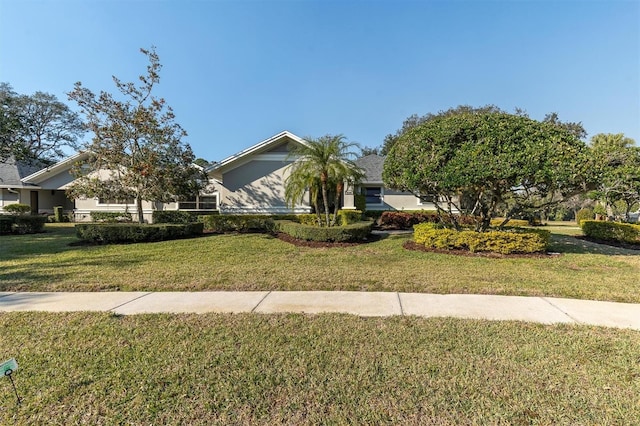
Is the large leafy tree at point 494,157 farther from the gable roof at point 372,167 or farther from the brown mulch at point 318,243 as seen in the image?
the gable roof at point 372,167

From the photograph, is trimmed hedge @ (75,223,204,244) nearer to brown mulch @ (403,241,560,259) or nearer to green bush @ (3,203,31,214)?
brown mulch @ (403,241,560,259)

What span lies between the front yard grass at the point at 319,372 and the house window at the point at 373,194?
1655 cm

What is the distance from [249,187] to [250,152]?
76.9 inches

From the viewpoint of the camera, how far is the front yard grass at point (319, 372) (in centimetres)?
233

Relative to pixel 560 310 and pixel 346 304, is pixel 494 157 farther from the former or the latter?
pixel 346 304

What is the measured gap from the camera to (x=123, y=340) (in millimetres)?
3523

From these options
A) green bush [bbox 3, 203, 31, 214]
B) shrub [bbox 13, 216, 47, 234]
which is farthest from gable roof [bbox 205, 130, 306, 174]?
green bush [bbox 3, 203, 31, 214]

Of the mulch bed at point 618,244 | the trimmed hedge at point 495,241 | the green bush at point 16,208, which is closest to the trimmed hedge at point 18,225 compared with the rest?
the green bush at point 16,208

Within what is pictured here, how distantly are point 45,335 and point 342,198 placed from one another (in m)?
15.8

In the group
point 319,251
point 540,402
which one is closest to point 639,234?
point 319,251

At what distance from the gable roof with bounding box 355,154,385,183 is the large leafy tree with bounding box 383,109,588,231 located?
10.1 m

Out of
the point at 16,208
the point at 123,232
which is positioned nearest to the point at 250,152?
the point at 123,232

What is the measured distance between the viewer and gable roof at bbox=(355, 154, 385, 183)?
2034 cm

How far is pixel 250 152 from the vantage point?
661 inches
